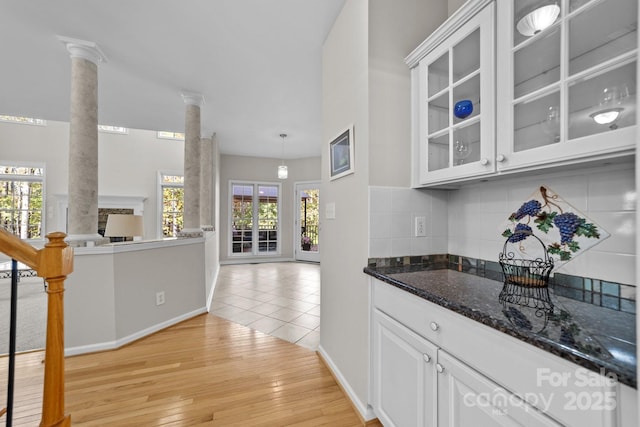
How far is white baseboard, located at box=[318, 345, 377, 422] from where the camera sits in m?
1.60

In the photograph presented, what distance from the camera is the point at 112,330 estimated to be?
249 centimetres

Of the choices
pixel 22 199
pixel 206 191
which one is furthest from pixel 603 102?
pixel 22 199

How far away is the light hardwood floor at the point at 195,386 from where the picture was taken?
5.41 feet

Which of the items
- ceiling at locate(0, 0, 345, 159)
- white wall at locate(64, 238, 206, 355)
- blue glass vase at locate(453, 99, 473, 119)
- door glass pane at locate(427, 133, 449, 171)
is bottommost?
white wall at locate(64, 238, 206, 355)

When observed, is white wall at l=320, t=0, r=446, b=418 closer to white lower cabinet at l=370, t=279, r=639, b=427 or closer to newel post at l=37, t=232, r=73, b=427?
white lower cabinet at l=370, t=279, r=639, b=427

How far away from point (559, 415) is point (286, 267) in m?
5.90

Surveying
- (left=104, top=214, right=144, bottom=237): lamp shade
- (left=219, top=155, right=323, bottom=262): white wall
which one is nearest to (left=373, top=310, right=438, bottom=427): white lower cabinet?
(left=104, top=214, right=144, bottom=237): lamp shade

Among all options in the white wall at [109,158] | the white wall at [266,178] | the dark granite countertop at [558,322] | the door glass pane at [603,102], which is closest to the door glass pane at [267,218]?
the white wall at [266,178]

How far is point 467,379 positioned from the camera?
0.95 metres

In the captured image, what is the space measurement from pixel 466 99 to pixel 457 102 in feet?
0.15

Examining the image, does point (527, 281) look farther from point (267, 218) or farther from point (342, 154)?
point (267, 218)

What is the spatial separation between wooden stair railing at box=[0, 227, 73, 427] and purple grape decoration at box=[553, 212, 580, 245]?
1929 mm

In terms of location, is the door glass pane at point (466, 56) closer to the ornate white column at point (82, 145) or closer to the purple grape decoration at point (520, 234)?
the purple grape decoration at point (520, 234)

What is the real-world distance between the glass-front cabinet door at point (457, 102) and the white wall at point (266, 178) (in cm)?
563
